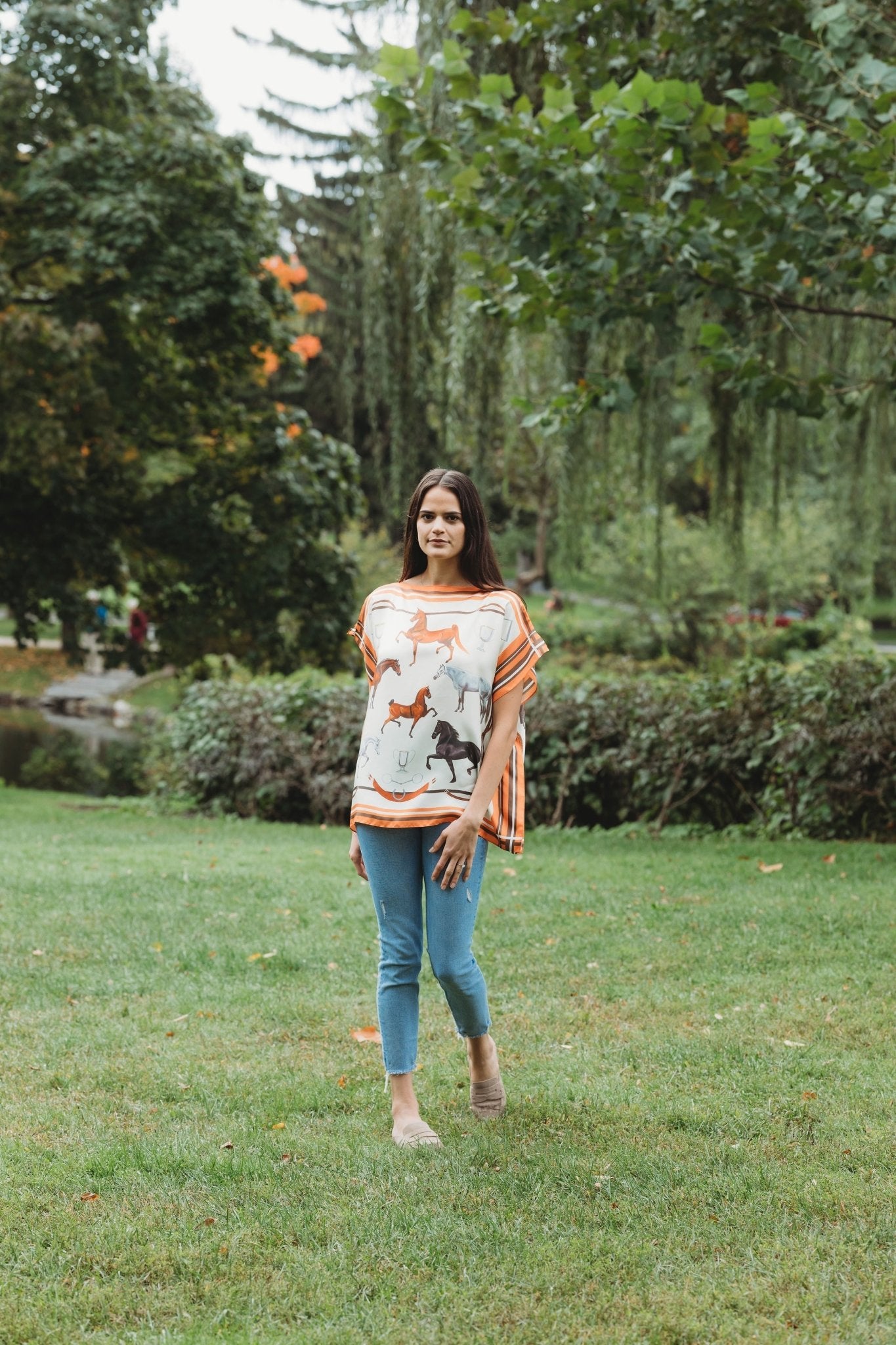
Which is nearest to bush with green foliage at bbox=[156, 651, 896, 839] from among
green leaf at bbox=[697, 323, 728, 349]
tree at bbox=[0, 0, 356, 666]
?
tree at bbox=[0, 0, 356, 666]

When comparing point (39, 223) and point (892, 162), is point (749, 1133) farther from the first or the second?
point (39, 223)

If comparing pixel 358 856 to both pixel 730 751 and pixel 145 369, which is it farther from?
pixel 145 369

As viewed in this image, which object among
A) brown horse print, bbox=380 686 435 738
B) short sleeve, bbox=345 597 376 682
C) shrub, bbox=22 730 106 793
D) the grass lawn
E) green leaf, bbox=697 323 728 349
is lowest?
shrub, bbox=22 730 106 793

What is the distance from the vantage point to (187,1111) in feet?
11.7

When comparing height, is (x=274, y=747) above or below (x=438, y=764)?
below

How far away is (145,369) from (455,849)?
10699 mm

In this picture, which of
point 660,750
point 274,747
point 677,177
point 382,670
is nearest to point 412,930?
point 382,670

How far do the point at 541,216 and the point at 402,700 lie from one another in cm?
401

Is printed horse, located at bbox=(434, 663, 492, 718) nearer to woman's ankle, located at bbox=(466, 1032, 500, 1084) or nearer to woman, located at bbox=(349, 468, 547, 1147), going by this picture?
woman, located at bbox=(349, 468, 547, 1147)

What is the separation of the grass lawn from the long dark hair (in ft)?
4.97

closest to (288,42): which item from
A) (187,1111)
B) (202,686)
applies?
(202,686)

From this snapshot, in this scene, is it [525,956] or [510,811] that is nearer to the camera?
[510,811]

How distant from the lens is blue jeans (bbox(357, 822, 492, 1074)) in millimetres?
3271

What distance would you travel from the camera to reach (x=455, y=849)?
3191mm
